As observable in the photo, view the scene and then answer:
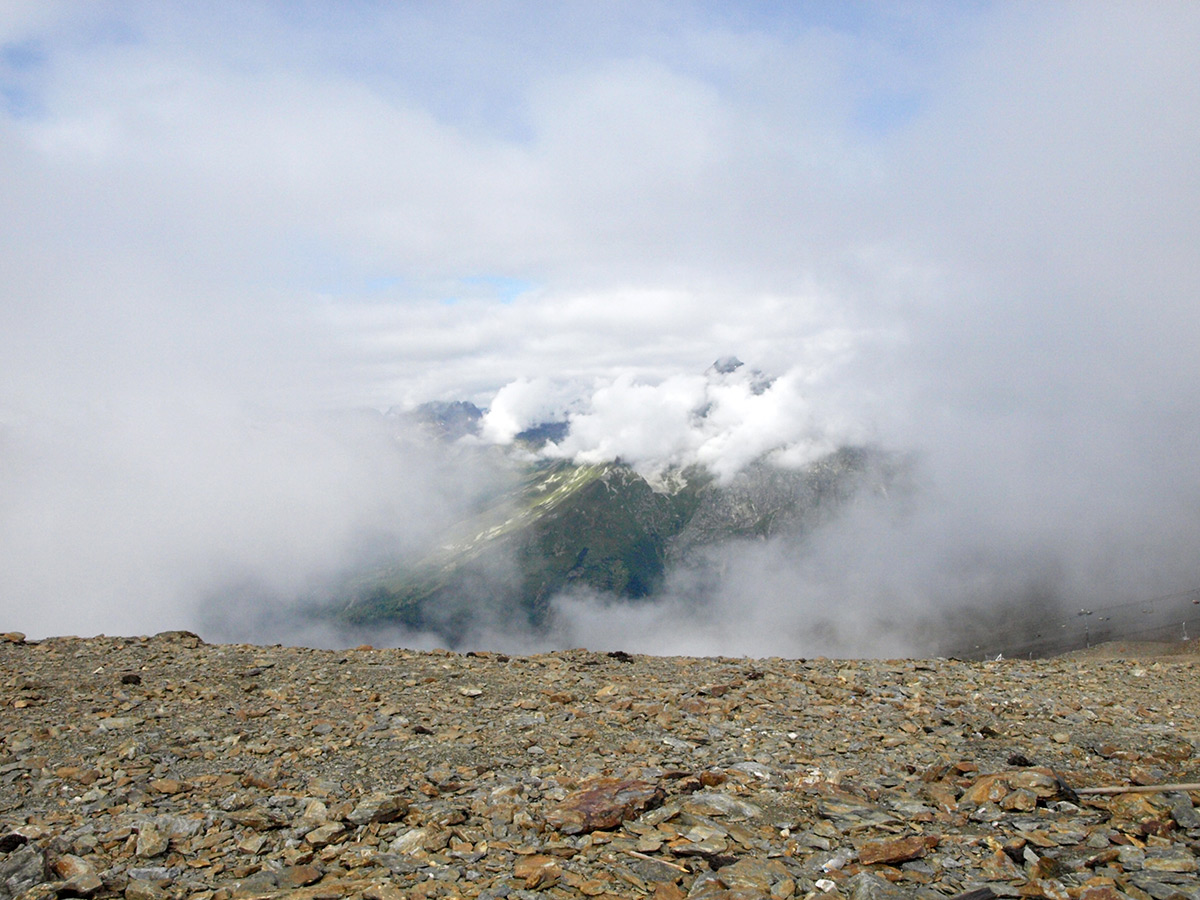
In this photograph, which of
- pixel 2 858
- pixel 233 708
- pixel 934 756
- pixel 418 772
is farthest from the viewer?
pixel 233 708

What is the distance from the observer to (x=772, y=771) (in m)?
13.8

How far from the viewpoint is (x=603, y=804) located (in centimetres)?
1198

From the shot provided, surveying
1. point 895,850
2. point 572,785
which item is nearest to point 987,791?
point 895,850

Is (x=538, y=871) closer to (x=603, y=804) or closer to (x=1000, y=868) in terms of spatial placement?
(x=603, y=804)

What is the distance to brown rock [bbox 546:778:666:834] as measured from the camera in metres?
11.4

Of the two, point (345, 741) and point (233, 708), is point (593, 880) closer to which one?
point (345, 741)

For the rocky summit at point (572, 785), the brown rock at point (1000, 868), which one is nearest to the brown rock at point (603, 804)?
the rocky summit at point (572, 785)

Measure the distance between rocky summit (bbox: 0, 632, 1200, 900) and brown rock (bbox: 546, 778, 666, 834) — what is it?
0.14 ft

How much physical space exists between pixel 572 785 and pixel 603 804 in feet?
3.97

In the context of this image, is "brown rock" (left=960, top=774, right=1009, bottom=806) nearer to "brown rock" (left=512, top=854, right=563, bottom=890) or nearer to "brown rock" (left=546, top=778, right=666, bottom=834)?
"brown rock" (left=546, top=778, right=666, bottom=834)

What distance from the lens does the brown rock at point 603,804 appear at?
37.5ft

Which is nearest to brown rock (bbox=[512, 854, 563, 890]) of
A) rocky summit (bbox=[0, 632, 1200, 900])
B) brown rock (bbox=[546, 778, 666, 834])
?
rocky summit (bbox=[0, 632, 1200, 900])

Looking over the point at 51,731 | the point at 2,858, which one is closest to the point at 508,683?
the point at 51,731

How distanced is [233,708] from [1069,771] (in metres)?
18.2
